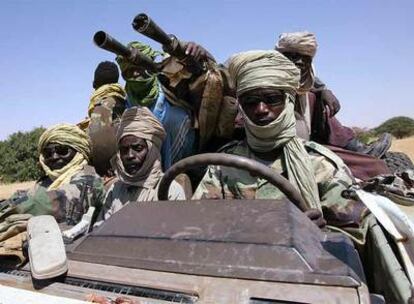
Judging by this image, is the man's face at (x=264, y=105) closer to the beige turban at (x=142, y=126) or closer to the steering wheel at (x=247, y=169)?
the steering wheel at (x=247, y=169)

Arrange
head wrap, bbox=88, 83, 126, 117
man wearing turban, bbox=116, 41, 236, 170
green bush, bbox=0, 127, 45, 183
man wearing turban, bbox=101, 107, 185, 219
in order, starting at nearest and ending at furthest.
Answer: man wearing turban, bbox=101, 107, 185, 219 < man wearing turban, bbox=116, 41, 236, 170 < head wrap, bbox=88, 83, 126, 117 < green bush, bbox=0, 127, 45, 183

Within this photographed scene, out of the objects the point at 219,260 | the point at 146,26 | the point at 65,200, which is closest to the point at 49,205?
the point at 65,200

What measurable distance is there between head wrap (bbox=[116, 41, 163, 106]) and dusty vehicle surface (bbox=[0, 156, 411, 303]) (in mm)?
2104

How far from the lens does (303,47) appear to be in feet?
13.0

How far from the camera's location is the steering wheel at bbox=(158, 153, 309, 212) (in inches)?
77.3

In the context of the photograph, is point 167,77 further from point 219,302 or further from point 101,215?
point 219,302

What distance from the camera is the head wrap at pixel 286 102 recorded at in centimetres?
276

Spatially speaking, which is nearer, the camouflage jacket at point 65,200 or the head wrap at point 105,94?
the camouflage jacket at point 65,200

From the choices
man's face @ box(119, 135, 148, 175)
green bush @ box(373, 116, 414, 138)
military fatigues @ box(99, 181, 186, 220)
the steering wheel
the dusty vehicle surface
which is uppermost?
the steering wheel

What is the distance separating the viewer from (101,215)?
130 inches

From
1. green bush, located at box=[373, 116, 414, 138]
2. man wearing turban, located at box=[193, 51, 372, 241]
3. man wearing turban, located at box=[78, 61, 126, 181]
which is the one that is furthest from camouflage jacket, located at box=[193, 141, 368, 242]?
green bush, located at box=[373, 116, 414, 138]

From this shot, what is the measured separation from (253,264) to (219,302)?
0.18m

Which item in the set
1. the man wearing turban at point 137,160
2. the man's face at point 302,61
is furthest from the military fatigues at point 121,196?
the man's face at point 302,61

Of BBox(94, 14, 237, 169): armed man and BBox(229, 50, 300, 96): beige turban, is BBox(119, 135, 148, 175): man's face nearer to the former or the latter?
BBox(94, 14, 237, 169): armed man
